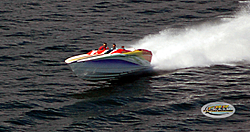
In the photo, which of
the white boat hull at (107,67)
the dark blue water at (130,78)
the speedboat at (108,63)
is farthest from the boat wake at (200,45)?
the white boat hull at (107,67)

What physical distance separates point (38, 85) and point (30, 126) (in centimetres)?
529

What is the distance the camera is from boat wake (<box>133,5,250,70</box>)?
27578mm

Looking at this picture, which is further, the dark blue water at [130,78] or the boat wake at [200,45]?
the boat wake at [200,45]

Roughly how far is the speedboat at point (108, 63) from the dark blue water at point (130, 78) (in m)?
0.68

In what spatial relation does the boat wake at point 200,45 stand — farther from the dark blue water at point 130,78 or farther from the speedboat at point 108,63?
the speedboat at point 108,63

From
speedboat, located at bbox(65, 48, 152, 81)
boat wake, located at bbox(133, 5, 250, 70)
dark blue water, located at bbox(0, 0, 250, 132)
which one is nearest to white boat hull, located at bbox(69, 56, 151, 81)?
speedboat, located at bbox(65, 48, 152, 81)

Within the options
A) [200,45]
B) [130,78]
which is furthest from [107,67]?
[200,45]

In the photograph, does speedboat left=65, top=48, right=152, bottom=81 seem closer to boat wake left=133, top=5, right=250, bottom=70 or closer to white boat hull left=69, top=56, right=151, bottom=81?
white boat hull left=69, top=56, right=151, bottom=81

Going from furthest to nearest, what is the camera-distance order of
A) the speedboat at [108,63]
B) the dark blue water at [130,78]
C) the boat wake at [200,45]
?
1. the boat wake at [200,45]
2. the speedboat at [108,63]
3. the dark blue water at [130,78]

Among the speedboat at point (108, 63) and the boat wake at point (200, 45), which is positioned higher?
the boat wake at point (200, 45)

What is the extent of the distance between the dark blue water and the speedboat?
68 centimetres

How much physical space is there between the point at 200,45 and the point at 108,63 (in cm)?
881

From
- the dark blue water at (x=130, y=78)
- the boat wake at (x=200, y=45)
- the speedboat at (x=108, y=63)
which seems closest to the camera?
→ the dark blue water at (x=130, y=78)

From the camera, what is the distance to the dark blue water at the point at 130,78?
19.8 metres
